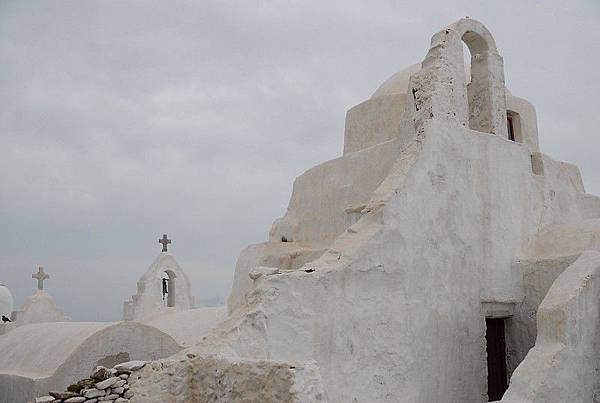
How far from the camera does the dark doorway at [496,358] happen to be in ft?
29.1

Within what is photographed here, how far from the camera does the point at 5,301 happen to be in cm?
2145

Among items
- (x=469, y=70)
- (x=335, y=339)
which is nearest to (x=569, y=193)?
(x=469, y=70)

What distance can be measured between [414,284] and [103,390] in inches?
143

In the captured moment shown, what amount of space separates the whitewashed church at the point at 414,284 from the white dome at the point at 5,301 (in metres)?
10.0

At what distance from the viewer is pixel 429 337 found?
791cm

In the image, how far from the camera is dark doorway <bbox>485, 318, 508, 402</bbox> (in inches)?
349

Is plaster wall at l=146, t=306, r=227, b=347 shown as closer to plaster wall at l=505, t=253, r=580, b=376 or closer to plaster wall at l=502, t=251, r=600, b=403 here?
plaster wall at l=505, t=253, r=580, b=376

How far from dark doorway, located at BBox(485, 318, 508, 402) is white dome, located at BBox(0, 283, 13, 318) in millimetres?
16937

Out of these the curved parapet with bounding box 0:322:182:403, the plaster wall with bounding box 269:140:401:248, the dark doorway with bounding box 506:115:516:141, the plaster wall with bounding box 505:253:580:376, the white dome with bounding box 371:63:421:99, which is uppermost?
the white dome with bounding box 371:63:421:99

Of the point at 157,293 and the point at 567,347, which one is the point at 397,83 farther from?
the point at 157,293

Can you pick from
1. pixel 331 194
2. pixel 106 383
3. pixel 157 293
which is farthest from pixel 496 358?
pixel 157 293

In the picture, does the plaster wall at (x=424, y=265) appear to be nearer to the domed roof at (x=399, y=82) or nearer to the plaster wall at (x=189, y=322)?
the domed roof at (x=399, y=82)

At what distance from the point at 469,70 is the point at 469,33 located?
4.24 feet

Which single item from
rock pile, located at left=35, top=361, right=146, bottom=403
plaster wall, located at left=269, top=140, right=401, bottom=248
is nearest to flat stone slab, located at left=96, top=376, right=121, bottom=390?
rock pile, located at left=35, top=361, right=146, bottom=403
